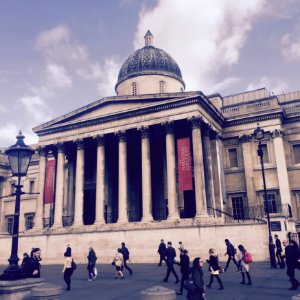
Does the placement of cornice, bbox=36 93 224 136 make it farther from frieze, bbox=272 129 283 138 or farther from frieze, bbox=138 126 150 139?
frieze, bbox=272 129 283 138

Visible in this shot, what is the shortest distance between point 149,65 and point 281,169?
18246 millimetres

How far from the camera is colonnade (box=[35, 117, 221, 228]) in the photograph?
86.9ft

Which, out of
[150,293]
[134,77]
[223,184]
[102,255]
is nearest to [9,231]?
[102,255]

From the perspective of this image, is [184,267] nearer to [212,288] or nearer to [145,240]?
[212,288]

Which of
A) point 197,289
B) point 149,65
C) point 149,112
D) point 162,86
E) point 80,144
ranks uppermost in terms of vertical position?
point 149,65

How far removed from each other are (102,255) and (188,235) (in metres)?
7.52

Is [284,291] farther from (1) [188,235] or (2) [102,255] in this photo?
(2) [102,255]

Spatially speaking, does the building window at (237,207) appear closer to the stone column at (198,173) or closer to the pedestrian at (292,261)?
the stone column at (198,173)

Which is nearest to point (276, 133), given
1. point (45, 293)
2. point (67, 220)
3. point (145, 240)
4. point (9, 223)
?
point (145, 240)

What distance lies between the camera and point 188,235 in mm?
24562

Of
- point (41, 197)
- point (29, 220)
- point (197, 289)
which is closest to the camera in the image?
point (197, 289)

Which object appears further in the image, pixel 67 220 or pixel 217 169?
pixel 67 220

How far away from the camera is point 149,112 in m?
29.5

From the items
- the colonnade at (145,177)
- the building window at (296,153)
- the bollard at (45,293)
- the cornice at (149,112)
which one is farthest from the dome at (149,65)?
the bollard at (45,293)
